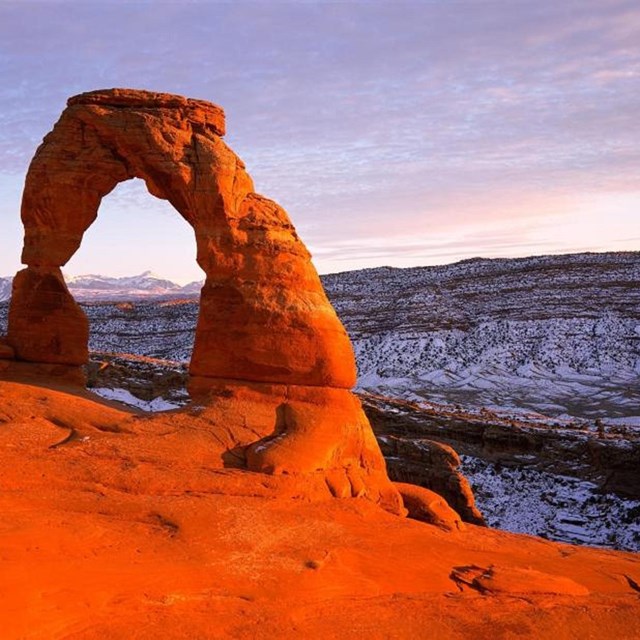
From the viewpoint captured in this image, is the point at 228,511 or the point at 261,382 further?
the point at 261,382

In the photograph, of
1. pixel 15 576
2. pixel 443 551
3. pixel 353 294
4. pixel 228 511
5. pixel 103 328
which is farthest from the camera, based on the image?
pixel 353 294

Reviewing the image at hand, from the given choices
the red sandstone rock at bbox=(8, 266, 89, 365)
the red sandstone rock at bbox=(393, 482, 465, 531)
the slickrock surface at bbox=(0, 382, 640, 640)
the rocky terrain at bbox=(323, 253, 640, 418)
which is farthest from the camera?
the rocky terrain at bbox=(323, 253, 640, 418)

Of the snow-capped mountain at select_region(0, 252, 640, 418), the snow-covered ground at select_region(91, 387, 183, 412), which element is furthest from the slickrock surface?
the snow-capped mountain at select_region(0, 252, 640, 418)

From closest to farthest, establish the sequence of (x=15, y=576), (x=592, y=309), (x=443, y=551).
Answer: (x=15, y=576) < (x=443, y=551) < (x=592, y=309)

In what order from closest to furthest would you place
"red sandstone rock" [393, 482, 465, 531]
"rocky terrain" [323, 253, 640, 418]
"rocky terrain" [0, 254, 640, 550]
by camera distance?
"red sandstone rock" [393, 482, 465, 531] < "rocky terrain" [0, 254, 640, 550] < "rocky terrain" [323, 253, 640, 418]

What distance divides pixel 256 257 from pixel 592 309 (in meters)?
46.2

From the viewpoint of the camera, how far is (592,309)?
2121 inches

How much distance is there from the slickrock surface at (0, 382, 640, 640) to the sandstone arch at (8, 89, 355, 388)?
127 centimetres

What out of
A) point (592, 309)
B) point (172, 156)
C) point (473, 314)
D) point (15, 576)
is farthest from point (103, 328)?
point (15, 576)

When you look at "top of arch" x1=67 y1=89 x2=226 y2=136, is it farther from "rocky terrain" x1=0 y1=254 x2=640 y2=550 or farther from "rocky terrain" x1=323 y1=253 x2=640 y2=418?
"rocky terrain" x1=323 y1=253 x2=640 y2=418

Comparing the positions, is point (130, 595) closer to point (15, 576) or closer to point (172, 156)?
point (15, 576)

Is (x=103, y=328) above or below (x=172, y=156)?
below

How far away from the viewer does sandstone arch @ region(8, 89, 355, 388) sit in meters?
12.6

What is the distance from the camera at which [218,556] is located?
26.9ft
